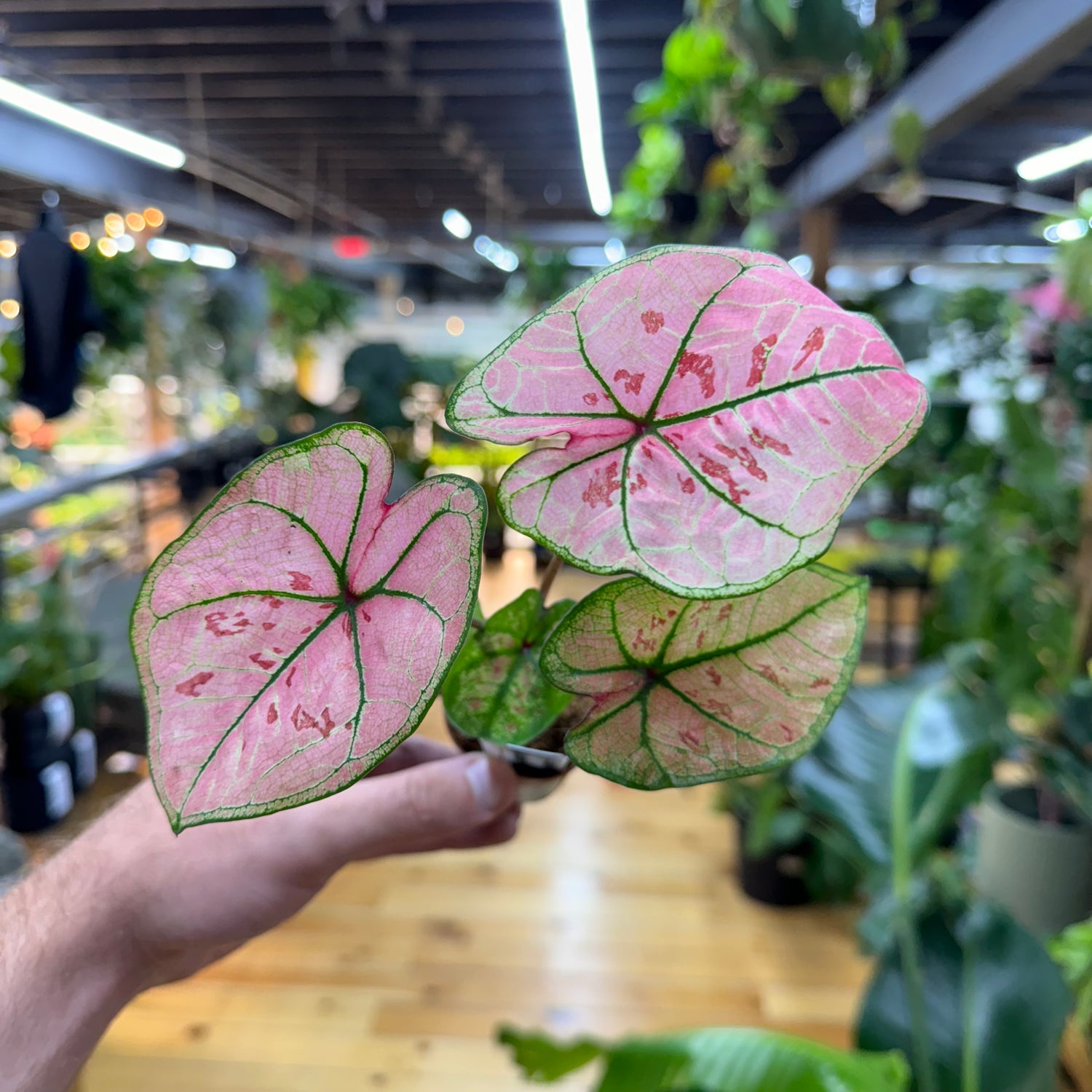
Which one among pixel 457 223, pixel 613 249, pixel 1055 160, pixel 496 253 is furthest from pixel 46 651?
pixel 613 249

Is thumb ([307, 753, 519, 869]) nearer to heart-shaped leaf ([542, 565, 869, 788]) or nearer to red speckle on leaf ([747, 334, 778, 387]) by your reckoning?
heart-shaped leaf ([542, 565, 869, 788])

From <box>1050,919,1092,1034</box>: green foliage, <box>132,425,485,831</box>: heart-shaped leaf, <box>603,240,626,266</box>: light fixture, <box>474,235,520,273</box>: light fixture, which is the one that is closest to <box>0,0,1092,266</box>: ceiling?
<box>474,235,520,273</box>: light fixture

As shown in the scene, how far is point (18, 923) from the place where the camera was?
27.7 inches

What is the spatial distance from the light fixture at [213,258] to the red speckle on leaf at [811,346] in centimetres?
671

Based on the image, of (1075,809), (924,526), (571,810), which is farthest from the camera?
(924,526)

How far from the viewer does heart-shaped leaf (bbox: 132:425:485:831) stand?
0.31m

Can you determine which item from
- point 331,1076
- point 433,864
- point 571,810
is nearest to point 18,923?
point 331,1076

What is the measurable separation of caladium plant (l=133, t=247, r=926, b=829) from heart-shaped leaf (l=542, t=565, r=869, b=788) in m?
0.08

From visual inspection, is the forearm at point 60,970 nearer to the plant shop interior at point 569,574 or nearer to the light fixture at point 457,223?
the plant shop interior at point 569,574

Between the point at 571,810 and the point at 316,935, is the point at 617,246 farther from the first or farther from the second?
the point at 316,935

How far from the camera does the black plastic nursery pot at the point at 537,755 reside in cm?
52

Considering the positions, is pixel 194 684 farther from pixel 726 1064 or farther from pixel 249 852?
pixel 726 1064

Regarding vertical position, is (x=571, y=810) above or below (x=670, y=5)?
below

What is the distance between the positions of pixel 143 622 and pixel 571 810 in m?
2.85
